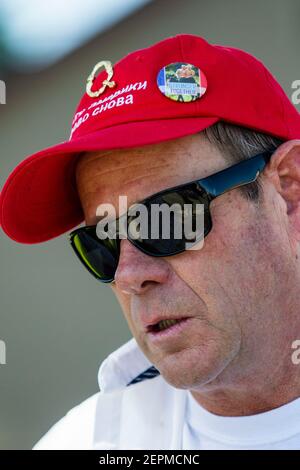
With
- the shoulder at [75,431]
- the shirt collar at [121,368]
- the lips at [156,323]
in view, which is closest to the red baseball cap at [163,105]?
the lips at [156,323]

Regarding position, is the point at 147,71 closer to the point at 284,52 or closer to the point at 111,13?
the point at 284,52

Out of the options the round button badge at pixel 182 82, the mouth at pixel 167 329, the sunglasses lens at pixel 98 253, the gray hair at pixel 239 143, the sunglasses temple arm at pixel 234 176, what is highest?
the round button badge at pixel 182 82

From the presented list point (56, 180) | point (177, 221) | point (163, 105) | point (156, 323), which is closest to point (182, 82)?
point (163, 105)

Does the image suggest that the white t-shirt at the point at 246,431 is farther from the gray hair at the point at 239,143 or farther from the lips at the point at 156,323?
the gray hair at the point at 239,143

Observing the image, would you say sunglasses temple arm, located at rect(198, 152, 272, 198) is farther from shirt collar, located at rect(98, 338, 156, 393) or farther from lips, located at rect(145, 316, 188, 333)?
shirt collar, located at rect(98, 338, 156, 393)

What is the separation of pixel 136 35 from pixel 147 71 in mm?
2148

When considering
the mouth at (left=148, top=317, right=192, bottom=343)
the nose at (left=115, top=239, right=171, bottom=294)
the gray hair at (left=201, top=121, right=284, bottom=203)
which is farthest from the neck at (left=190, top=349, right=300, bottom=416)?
the gray hair at (left=201, top=121, right=284, bottom=203)

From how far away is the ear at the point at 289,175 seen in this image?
5.72 feet

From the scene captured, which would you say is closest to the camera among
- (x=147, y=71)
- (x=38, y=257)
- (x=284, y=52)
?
(x=147, y=71)

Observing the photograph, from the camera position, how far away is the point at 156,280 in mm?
1667

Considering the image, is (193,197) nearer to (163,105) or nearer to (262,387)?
(163,105)

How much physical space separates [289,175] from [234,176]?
186 mm

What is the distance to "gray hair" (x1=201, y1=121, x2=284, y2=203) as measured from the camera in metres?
1.70

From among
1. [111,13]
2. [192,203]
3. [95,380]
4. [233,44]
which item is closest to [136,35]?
[111,13]
